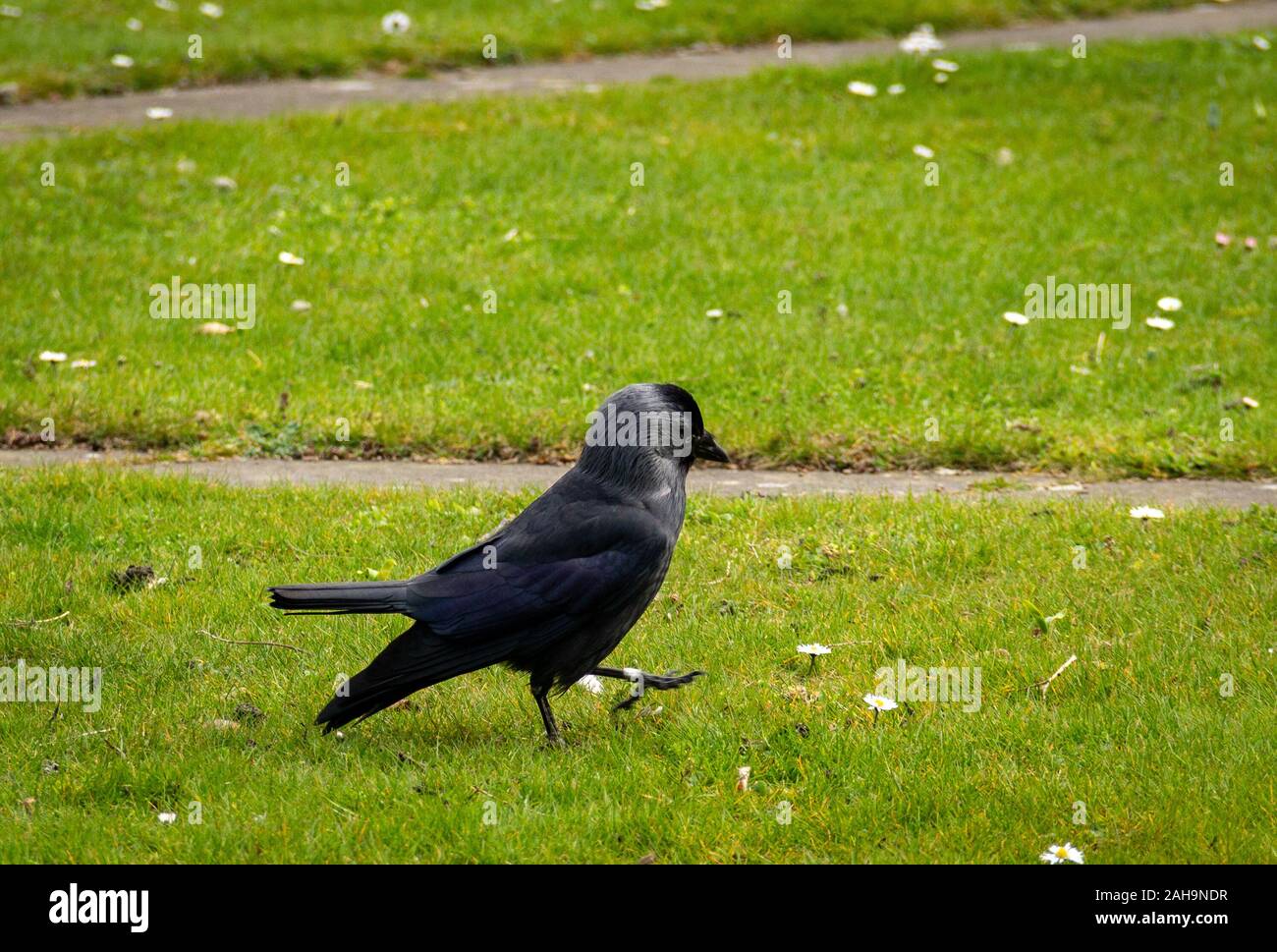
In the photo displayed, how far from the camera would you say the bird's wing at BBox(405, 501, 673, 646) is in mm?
4516

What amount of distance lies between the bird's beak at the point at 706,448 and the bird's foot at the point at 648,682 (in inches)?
30.5

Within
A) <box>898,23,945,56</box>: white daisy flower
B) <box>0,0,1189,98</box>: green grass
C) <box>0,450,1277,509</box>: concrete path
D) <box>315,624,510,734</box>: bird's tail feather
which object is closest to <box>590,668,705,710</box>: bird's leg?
<box>315,624,510,734</box>: bird's tail feather

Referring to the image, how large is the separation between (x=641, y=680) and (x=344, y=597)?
1206 mm

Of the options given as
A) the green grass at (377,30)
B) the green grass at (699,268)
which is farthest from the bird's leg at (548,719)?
the green grass at (377,30)

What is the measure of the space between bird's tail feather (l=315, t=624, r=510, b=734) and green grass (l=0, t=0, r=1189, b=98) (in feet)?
33.4

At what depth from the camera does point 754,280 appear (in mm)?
9711

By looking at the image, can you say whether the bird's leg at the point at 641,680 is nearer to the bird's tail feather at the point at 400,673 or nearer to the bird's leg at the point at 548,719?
the bird's leg at the point at 548,719

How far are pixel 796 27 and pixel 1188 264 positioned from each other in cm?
640

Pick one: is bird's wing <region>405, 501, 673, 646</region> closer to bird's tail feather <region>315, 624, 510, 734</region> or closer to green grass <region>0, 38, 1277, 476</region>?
bird's tail feather <region>315, 624, 510, 734</region>

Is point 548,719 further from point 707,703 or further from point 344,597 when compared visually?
point 344,597

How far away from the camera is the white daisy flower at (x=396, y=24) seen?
45.7 ft

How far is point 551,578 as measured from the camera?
4.58 m
